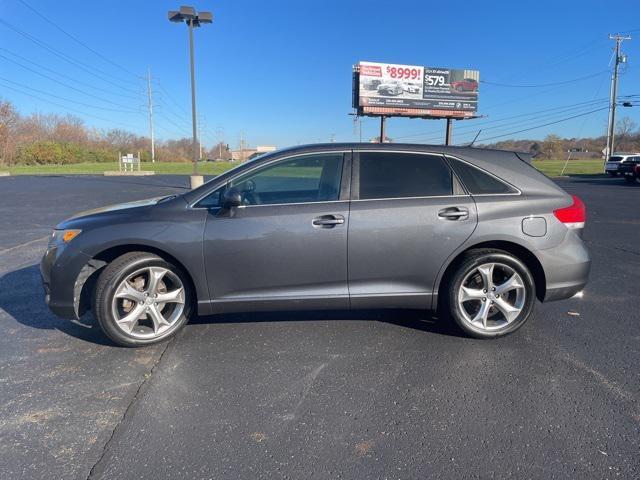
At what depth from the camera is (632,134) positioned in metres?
88.4

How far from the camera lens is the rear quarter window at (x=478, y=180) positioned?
3.98 metres

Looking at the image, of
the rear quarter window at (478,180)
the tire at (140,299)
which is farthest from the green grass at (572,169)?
the tire at (140,299)

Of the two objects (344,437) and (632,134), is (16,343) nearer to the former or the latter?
(344,437)

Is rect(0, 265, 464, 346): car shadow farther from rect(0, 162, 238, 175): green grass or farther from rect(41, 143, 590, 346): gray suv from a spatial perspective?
rect(0, 162, 238, 175): green grass

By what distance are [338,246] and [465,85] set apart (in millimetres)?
44249

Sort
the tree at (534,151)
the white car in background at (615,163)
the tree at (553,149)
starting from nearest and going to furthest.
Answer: the tree at (534,151) < the white car in background at (615,163) < the tree at (553,149)

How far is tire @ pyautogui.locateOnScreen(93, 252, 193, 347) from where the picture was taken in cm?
362

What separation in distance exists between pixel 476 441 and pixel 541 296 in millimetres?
1891

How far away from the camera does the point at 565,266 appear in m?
3.93

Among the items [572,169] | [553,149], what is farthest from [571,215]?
[553,149]

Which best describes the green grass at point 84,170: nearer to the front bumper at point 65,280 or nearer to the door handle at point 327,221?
the front bumper at point 65,280

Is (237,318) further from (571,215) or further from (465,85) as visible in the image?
(465,85)

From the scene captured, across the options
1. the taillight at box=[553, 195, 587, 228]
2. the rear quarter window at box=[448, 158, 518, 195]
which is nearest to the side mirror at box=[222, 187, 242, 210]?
the rear quarter window at box=[448, 158, 518, 195]

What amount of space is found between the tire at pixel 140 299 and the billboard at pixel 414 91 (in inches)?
1576
